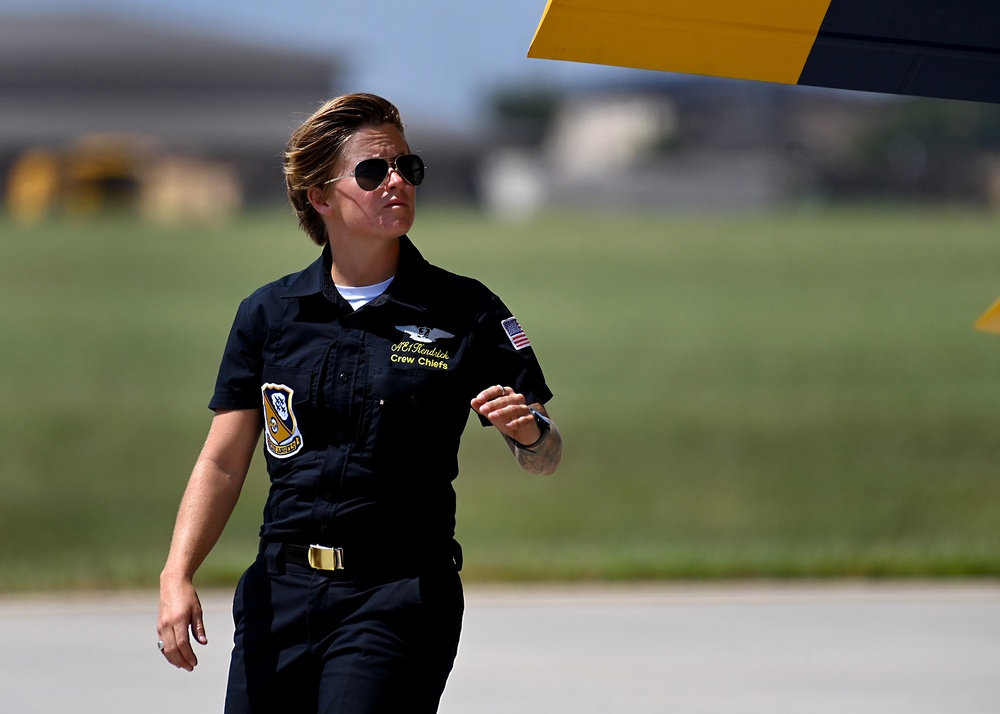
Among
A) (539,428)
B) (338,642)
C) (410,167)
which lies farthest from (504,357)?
(338,642)

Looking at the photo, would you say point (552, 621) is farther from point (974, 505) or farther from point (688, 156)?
point (688, 156)

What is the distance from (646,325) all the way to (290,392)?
27449 mm

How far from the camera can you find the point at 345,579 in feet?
9.58

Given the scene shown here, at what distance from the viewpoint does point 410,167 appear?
304 cm

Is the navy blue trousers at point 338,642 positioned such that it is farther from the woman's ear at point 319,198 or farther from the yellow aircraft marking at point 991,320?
the yellow aircraft marking at point 991,320

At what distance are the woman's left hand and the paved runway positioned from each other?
218 centimetres

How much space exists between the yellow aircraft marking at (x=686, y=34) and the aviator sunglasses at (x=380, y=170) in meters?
0.37

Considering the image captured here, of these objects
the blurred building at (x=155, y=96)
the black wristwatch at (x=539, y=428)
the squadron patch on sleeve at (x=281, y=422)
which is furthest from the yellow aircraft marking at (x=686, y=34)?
the blurred building at (x=155, y=96)

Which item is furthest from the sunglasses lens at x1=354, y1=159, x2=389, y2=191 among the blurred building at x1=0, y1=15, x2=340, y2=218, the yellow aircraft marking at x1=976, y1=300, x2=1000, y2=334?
the blurred building at x1=0, y1=15, x2=340, y2=218

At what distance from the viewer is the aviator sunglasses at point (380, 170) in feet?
9.84

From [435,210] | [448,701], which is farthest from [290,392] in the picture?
[435,210]

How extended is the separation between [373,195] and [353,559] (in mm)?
761

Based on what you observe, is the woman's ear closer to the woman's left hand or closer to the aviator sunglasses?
the aviator sunglasses

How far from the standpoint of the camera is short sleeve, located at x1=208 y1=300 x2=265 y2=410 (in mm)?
3070
